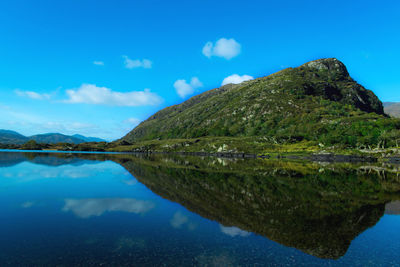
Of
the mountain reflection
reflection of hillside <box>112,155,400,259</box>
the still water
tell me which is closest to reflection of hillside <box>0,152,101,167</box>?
the still water

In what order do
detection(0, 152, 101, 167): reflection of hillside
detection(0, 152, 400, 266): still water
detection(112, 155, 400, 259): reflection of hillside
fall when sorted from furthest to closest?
detection(0, 152, 101, 167): reflection of hillside → detection(112, 155, 400, 259): reflection of hillside → detection(0, 152, 400, 266): still water

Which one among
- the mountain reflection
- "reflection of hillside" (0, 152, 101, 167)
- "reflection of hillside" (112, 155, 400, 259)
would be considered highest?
"reflection of hillside" (0, 152, 101, 167)

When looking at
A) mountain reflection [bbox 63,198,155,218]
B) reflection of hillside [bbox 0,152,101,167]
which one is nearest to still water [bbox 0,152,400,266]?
mountain reflection [bbox 63,198,155,218]

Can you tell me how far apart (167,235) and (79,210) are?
38.2ft

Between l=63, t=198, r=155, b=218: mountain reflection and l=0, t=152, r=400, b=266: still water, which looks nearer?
l=0, t=152, r=400, b=266: still water

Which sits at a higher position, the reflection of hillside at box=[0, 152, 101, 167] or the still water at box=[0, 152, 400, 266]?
the reflection of hillside at box=[0, 152, 101, 167]

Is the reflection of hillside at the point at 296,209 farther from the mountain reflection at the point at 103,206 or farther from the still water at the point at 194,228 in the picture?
the mountain reflection at the point at 103,206

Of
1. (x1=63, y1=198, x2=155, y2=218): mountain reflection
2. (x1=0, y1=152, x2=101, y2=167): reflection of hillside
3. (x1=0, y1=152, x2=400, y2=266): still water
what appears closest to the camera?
(x1=0, y1=152, x2=400, y2=266): still water

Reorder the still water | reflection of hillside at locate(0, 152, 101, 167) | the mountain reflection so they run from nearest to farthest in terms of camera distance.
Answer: the still water
the mountain reflection
reflection of hillside at locate(0, 152, 101, 167)

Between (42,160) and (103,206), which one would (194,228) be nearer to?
(103,206)

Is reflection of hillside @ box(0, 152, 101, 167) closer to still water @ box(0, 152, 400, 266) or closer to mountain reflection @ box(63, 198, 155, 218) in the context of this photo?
still water @ box(0, 152, 400, 266)

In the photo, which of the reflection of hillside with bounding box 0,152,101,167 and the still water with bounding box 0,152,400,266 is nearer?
the still water with bounding box 0,152,400,266

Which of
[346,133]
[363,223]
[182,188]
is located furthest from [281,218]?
[346,133]

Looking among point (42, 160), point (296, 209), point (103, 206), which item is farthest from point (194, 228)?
point (42, 160)
